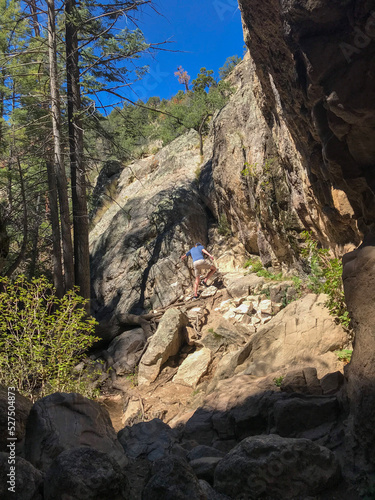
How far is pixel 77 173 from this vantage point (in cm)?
1059

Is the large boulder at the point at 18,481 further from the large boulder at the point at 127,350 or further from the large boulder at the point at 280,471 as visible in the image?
the large boulder at the point at 127,350

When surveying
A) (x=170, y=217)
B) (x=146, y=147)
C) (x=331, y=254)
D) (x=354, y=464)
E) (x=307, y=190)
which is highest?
(x=146, y=147)

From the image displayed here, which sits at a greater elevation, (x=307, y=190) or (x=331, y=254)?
(x=307, y=190)

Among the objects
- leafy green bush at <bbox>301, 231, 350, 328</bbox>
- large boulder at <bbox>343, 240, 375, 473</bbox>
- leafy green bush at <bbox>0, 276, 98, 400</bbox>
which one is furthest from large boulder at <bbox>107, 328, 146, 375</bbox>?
large boulder at <bbox>343, 240, 375, 473</bbox>

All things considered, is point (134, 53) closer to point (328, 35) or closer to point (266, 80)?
point (266, 80)

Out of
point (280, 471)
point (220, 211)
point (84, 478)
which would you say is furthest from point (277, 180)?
point (84, 478)

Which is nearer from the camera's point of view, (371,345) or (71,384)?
(371,345)

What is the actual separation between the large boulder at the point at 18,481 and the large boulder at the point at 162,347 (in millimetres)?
5917

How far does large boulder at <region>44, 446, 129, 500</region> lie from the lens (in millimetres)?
2564

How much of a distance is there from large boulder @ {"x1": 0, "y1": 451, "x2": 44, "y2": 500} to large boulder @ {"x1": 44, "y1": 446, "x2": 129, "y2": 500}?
0.10 metres

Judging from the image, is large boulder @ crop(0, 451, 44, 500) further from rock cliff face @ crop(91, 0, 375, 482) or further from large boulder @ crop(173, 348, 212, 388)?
large boulder @ crop(173, 348, 212, 388)

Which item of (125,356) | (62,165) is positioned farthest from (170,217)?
(125,356)

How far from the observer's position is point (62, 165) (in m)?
10.3

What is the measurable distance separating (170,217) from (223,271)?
3060 millimetres
